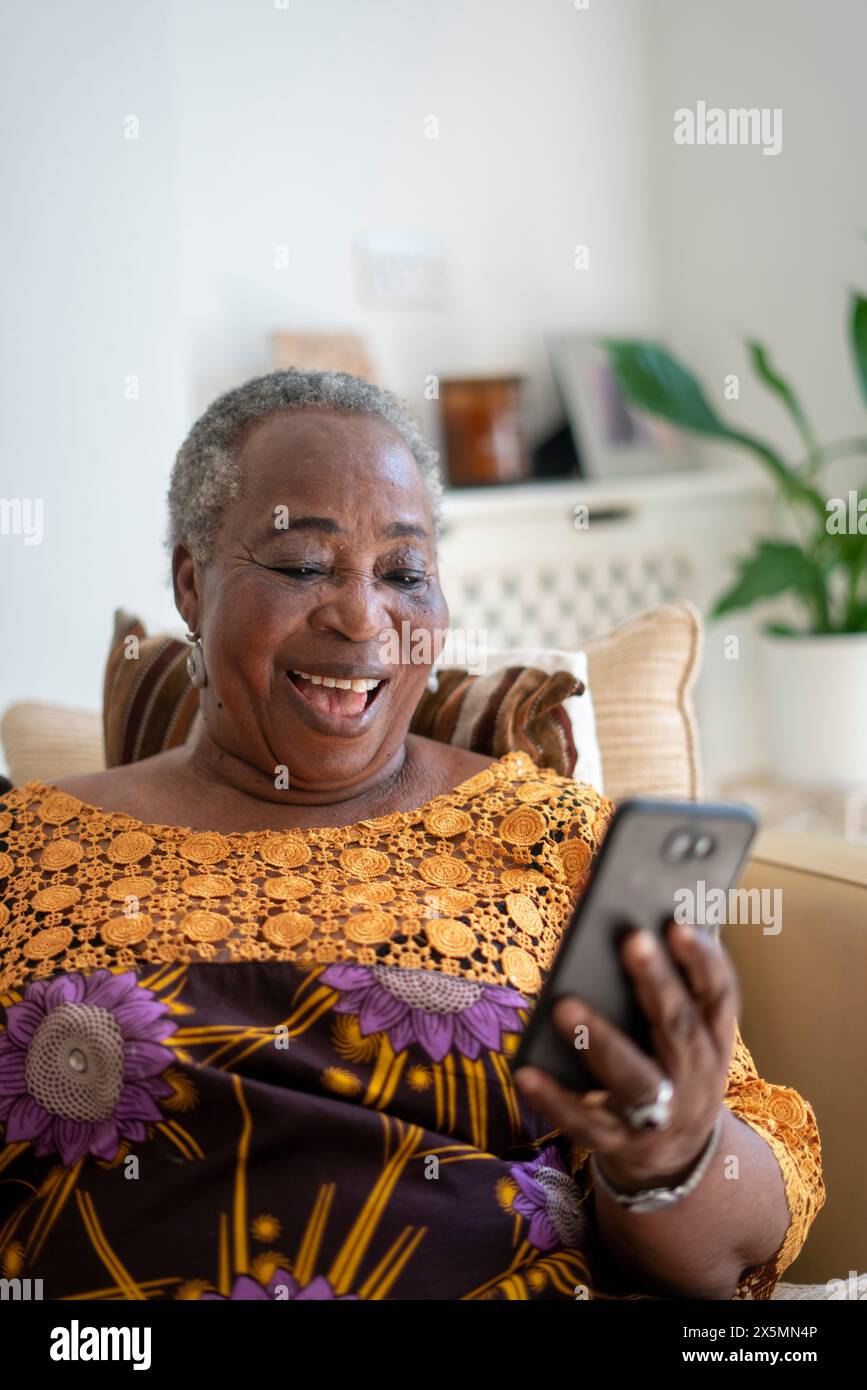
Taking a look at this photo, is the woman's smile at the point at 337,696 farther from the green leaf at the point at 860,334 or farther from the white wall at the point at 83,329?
the green leaf at the point at 860,334

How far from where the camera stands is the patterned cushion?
1505mm

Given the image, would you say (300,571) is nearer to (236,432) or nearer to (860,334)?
(236,432)

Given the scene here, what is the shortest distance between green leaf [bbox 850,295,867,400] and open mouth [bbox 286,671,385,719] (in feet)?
7.53

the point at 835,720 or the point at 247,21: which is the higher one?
the point at 247,21

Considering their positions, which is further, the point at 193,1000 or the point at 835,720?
the point at 835,720

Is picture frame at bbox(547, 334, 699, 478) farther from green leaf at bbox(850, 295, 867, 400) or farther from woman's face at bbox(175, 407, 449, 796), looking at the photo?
woman's face at bbox(175, 407, 449, 796)

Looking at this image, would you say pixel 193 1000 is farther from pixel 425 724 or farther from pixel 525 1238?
pixel 425 724

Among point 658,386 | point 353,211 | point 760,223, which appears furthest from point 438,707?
point 760,223

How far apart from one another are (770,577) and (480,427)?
2.67 feet

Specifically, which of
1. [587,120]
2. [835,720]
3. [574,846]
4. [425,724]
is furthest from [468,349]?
[574,846]

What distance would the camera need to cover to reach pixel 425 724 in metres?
1.58

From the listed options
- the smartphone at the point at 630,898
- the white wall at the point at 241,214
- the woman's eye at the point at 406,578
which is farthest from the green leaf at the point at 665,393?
the smartphone at the point at 630,898

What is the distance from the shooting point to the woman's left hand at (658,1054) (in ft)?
2.72

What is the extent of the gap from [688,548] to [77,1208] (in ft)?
10.5
